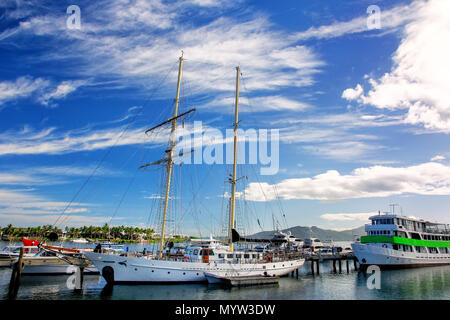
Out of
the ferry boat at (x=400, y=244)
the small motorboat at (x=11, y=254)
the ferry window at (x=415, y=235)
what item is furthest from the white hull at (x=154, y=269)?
the ferry window at (x=415, y=235)

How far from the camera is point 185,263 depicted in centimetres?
3192

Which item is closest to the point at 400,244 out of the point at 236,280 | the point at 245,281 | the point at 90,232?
the point at 245,281

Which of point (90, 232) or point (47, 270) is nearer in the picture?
point (47, 270)

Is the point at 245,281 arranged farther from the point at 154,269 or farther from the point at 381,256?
the point at 381,256

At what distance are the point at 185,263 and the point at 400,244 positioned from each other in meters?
42.0

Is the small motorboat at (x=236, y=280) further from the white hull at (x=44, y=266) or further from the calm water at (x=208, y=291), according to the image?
the white hull at (x=44, y=266)

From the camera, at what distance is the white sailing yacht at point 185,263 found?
30516 millimetres

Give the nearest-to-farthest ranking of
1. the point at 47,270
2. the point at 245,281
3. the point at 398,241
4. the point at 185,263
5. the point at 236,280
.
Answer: the point at 236,280
the point at 245,281
the point at 185,263
the point at 47,270
the point at 398,241

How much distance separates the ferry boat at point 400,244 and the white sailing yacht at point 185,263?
17819 mm

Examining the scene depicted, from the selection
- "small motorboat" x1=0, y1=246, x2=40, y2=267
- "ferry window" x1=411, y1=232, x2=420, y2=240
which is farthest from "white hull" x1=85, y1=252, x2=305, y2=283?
"ferry window" x1=411, y1=232, x2=420, y2=240

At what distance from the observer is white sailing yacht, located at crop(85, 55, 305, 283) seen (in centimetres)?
3052

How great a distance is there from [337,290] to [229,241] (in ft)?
46.2

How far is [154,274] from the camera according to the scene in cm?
3086
